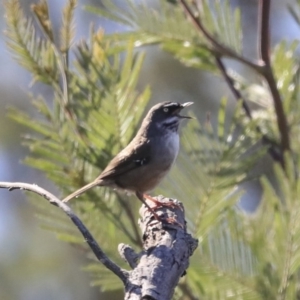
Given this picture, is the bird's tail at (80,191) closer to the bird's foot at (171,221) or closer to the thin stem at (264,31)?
the bird's foot at (171,221)

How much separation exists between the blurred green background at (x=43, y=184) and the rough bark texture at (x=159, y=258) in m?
4.05

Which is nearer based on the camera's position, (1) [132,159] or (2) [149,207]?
(2) [149,207]

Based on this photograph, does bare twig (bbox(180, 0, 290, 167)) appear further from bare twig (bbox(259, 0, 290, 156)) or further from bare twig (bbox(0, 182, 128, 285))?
bare twig (bbox(0, 182, 128, 285))

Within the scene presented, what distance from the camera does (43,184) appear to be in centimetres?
723

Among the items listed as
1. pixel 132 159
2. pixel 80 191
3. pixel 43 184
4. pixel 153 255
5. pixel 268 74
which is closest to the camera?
pixel 153 255

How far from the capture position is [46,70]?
2666 mm

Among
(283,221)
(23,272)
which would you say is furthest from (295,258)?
(23,272)

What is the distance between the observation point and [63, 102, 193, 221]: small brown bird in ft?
10.9

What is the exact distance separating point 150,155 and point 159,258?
5.45 ft

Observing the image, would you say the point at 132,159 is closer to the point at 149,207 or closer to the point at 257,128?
the point at 257,128

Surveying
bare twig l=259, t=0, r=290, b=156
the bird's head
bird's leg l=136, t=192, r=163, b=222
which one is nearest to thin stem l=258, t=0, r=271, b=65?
bare twig l=259, t=0, r=290, b=156

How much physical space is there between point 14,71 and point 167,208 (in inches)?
236

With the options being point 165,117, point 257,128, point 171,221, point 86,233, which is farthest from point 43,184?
point 86,233

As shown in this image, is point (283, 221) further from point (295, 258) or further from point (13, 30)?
point (13, 30)
